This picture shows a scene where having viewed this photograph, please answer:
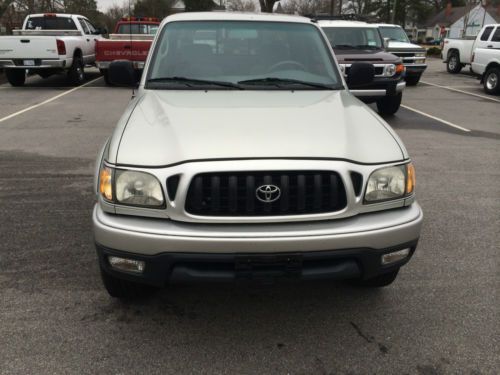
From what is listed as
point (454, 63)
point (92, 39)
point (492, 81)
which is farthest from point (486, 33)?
point (92, 39)

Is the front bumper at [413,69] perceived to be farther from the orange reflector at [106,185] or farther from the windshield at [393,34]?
the orange reflector at [106,185]

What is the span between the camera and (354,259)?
8.51ft

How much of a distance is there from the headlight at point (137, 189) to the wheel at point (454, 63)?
69.9 feet

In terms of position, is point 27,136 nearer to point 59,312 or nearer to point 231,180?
point 59,312

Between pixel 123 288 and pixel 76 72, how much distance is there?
13.2 metres

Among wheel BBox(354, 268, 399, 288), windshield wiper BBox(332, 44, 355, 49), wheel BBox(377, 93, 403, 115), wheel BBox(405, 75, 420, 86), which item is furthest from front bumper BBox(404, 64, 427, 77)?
wheel BBox(354, 268, 399, 288)

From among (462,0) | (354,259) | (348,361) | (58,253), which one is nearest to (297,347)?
(348,361)

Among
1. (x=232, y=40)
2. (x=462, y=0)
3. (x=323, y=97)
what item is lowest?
(x=323, y=97)

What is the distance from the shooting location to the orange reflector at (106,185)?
2641 mm

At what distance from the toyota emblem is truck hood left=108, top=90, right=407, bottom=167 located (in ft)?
0.54

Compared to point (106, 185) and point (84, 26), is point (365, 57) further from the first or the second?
point (84, 26)

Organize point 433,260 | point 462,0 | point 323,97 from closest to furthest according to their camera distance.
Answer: point 323,97, point 433,260, point 462,0

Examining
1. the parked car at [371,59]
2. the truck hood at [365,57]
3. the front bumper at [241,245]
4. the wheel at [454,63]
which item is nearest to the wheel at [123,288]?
the front bumper at [241,245]

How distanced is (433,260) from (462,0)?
104199mm
